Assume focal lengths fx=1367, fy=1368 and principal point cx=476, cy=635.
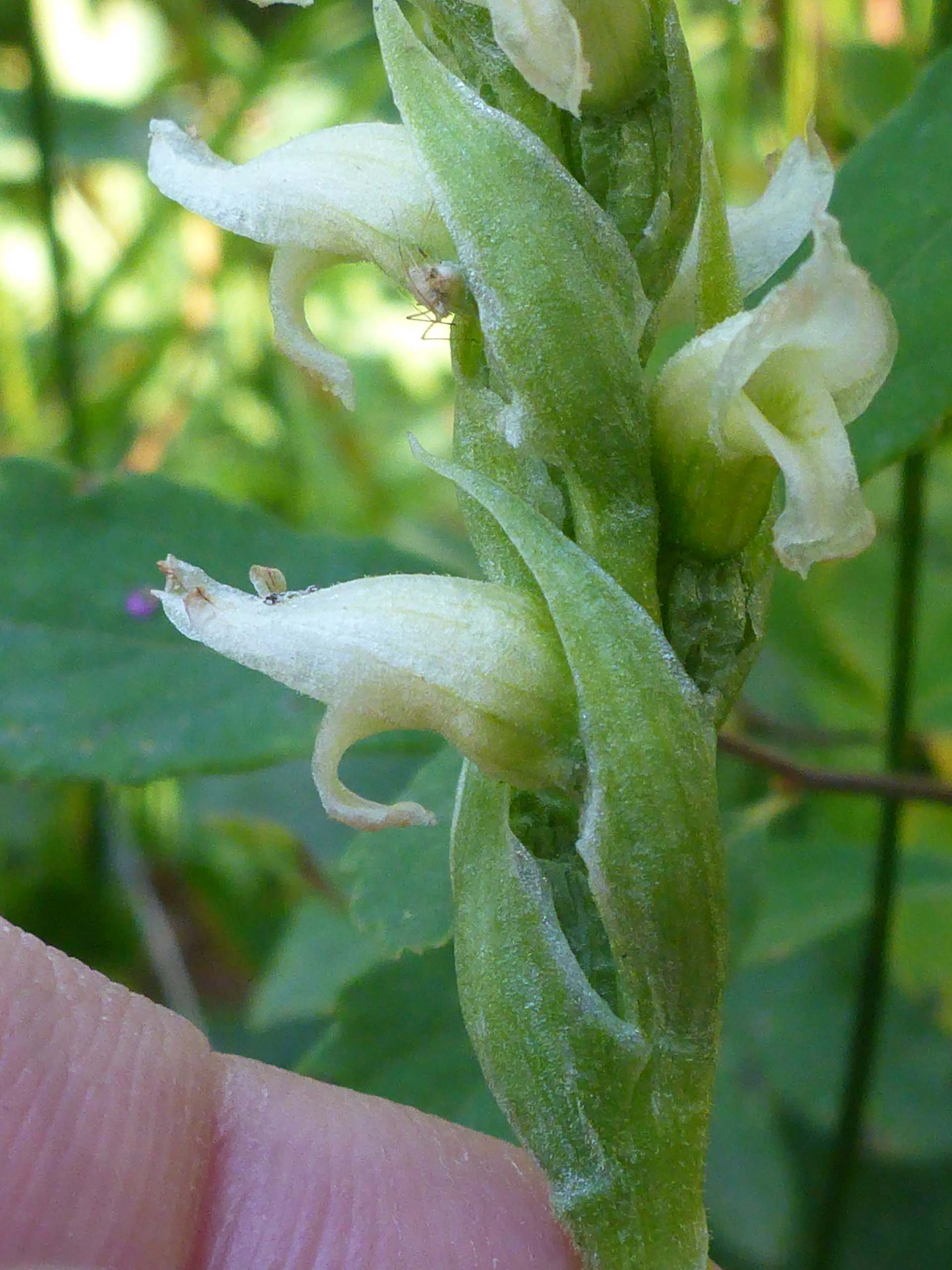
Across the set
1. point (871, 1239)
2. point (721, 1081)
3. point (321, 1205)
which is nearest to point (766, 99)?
point (721, 1081)

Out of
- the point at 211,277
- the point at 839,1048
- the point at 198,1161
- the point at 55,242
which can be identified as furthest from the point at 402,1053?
the point at 211,277

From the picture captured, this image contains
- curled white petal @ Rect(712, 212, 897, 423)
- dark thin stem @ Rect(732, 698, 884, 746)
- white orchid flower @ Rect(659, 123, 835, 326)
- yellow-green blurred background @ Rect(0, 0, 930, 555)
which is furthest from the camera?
yellow-green blurred background @ Rect(0, 0, 930, 555)

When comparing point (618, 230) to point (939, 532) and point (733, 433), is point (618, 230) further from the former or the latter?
point (939, 532)

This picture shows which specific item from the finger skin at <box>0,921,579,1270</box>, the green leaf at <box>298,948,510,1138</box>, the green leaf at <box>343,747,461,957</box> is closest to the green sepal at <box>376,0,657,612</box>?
the green leaf at <box>343,747,461,957</box>

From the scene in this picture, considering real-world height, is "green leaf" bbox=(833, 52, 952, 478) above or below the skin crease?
above

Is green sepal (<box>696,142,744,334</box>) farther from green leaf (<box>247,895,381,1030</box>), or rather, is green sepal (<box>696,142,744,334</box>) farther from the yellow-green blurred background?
the yellow-green blurred background

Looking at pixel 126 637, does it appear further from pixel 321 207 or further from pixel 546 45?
pixel 546 45

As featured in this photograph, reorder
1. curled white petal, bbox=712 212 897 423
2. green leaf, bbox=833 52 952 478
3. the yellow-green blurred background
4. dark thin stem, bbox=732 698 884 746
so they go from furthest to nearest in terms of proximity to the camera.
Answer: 1. the yellow-green blurred background
2. dark thin stem, bbox=732 698 884 746
3. green leaf, bbox=833 52 952 478
4. curled white petal, bbox=712 212 897 423

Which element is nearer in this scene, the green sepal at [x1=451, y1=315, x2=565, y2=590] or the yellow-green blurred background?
the green sepal at [x1=451, y1=315, x2=565, y2=590]
